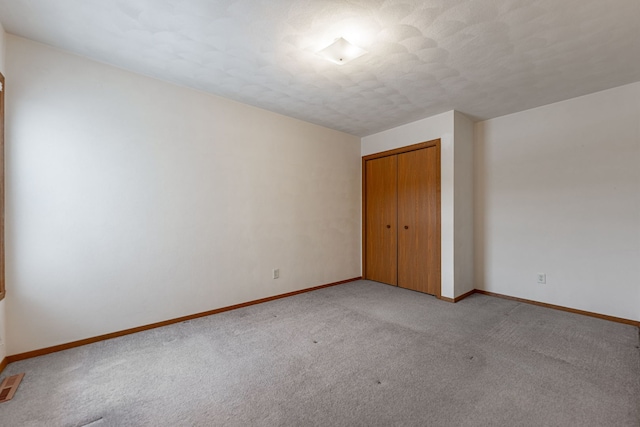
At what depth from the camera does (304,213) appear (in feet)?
13.3

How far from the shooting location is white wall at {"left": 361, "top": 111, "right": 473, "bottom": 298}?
3.60 m

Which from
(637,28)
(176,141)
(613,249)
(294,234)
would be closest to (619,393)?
(613,249)

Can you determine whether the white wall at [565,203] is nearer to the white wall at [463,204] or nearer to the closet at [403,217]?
the white wall at [463,204]

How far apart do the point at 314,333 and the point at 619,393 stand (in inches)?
84.9

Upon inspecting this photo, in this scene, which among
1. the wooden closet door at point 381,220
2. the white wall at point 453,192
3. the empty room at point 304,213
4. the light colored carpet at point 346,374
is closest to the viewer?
the light colored carpet at point 346,374

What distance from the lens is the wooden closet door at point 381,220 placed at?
437cm

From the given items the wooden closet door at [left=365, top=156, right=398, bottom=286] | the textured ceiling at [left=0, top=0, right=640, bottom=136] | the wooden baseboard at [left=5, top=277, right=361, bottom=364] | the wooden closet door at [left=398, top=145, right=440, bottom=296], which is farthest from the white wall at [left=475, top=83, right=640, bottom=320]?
the wooden baseboard at [left=5, top=277, right=361, bottom=364]

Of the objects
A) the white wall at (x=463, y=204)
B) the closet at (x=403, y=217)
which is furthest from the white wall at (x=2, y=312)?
the white wall at (x=463, y=204)

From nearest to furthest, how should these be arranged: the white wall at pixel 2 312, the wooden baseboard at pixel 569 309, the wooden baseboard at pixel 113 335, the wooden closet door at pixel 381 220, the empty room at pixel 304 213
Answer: the empty room at pixel 304 213 → the white wall at pixel 2 312 → the wooden baseboard at pixel 113 335 → the wooden baseboard at pixel 569 309 → the wooden closet door at pixel 381 220

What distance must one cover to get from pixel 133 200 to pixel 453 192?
12.0 feet

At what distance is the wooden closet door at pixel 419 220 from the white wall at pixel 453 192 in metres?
0.10

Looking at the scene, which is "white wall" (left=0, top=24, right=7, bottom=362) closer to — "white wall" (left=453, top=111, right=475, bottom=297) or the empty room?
the empty room

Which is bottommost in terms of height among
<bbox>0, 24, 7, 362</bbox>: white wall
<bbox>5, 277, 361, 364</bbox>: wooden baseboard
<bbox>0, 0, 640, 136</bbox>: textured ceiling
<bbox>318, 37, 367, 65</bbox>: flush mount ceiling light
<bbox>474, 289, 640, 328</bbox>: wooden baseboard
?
<bbox>474, 289, 640, 328</bbox>: wooden baseboard

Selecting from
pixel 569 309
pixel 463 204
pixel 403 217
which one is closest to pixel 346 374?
pixel 403 217
